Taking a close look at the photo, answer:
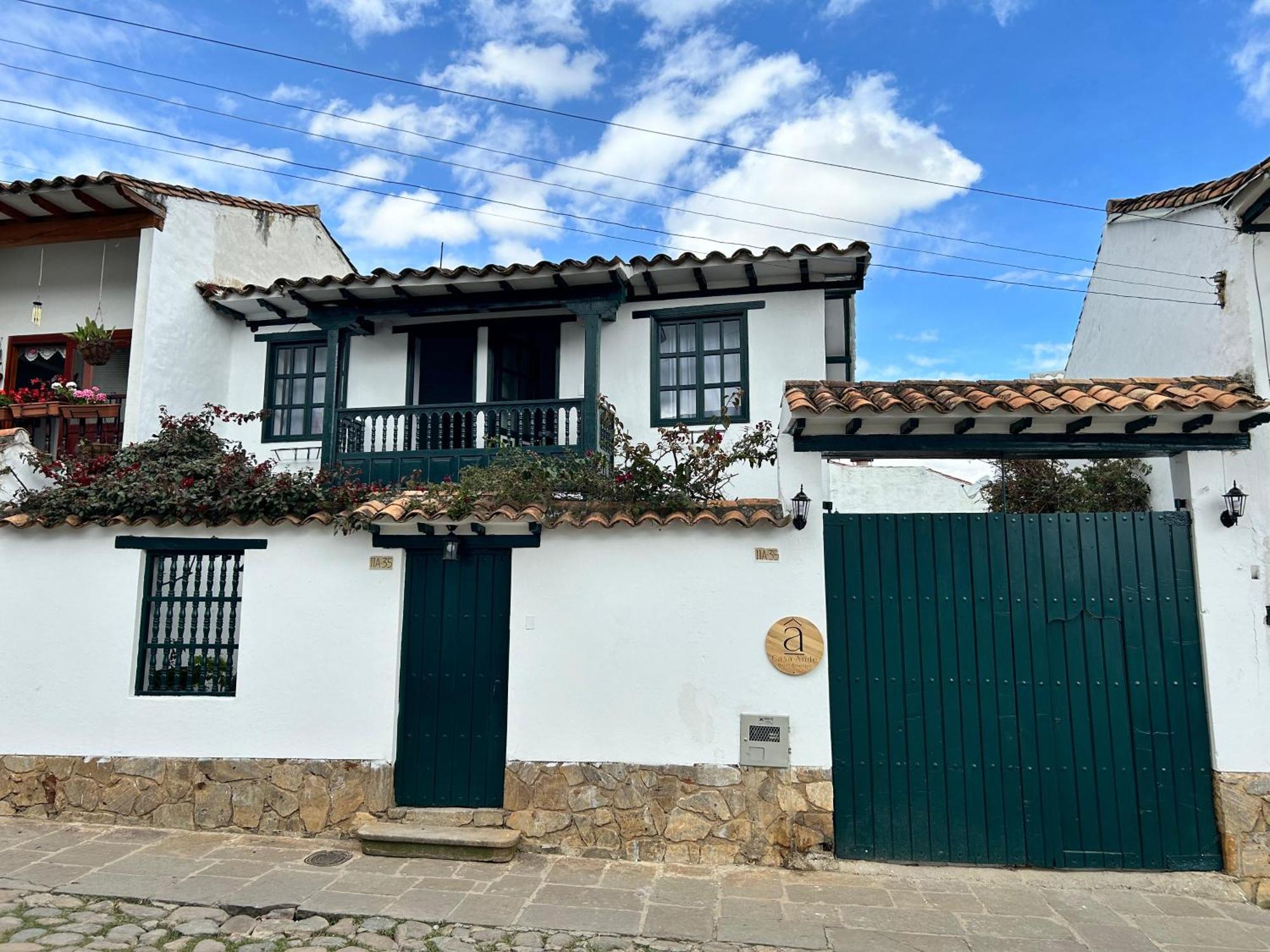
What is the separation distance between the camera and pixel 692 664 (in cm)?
607

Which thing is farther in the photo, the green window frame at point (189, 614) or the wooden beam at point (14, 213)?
the wooden beam at point (14, 213)

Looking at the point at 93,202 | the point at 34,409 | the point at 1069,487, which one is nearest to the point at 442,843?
the point at 34,409

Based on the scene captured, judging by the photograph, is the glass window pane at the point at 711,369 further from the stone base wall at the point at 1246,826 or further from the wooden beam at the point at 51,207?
the wooden beam at the point at 51,207

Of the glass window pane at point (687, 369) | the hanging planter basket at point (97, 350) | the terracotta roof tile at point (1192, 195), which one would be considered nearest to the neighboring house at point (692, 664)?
the terracotta roof tile at point (1192, 195)

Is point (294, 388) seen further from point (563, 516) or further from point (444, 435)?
point (563, 516)

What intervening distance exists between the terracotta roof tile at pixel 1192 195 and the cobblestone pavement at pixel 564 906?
17.9 ft

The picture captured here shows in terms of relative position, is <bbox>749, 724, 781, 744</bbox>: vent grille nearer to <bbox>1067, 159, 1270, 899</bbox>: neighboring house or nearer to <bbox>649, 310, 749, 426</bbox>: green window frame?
<bbox>1067, 159, 1270, 899</bbox>: neighboring house

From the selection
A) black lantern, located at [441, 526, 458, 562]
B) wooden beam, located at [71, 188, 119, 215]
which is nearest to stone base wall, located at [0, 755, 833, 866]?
black lantern, located at [441, 526, 458, 562]

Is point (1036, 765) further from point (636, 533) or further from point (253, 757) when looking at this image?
point (253, 757)

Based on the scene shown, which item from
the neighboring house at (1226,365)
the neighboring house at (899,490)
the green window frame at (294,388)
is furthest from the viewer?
the neighboring house at (899,490)

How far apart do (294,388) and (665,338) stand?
5177mm

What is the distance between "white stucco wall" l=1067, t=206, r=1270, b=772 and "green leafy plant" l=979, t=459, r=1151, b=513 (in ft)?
0.85

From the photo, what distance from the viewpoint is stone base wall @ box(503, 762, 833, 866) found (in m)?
5.81

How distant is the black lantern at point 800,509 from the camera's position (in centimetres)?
600
